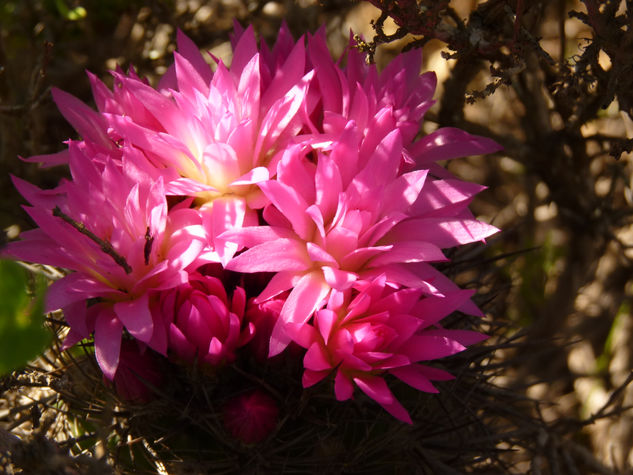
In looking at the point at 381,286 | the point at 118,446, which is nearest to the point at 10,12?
the point at 118,446

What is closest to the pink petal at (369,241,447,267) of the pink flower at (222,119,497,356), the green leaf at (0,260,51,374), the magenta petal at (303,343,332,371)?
the pink flower at (222,119,497,356)

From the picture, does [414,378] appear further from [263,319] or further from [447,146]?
[447,146]

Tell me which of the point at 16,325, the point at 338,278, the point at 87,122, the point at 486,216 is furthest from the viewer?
the point at 486,216

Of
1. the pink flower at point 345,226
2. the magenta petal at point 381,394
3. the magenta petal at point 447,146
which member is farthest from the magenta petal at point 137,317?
the magenta petal at point 447,146

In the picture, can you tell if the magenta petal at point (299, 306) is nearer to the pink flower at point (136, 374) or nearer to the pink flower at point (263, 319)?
the pink flower at point (263, 319)

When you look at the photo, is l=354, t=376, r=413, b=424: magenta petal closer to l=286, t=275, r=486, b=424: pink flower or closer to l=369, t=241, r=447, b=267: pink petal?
l=286, t=275, r=486, b=424: pink flower

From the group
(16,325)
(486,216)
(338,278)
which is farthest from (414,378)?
(486,216)

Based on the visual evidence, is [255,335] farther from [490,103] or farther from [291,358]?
[490,103]
